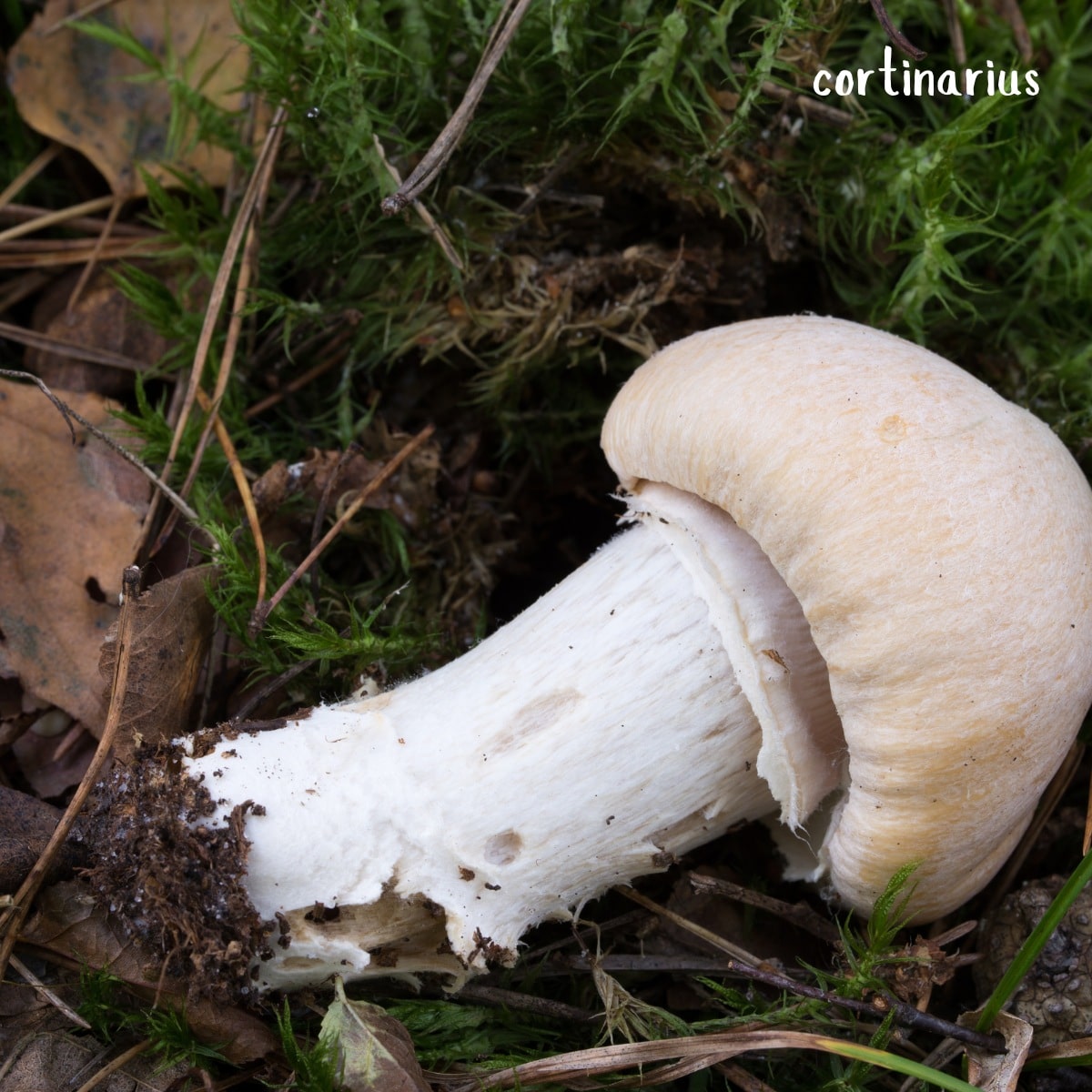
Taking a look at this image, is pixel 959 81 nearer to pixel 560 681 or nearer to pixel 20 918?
pixel 560 681

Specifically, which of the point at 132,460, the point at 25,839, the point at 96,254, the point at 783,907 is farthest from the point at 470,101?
the point at 783,907

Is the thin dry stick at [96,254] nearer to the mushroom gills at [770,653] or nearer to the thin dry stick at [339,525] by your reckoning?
the thin dry stick at [339,525]

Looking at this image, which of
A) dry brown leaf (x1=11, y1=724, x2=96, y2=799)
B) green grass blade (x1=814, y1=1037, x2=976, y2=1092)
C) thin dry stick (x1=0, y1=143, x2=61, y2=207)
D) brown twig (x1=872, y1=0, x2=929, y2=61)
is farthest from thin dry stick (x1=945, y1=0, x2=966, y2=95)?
dry brown leaf (x1=11, y1=724, x2=96, y2=799)

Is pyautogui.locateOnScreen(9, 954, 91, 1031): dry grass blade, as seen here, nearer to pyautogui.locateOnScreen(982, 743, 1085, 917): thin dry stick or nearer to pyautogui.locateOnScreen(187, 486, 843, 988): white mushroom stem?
pyautogui.locateOnScreen(187, 486, 843, 988): white mushroom stem

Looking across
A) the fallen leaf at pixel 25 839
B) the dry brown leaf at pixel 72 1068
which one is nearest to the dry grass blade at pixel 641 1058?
the dry brown leaf at pixel 72 1068

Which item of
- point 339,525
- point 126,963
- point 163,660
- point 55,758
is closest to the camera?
point 126,963

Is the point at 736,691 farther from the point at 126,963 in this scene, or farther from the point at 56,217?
the point at 56,217
